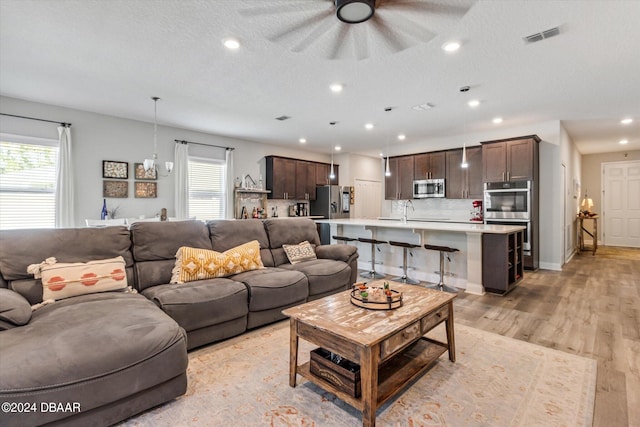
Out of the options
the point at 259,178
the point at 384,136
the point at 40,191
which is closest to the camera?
the point at 40,191

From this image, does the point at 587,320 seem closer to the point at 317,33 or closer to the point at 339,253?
the point at 339,253

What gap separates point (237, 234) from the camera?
11.7 ft

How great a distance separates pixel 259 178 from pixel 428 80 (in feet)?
15.1

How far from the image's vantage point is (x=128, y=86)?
3883mm

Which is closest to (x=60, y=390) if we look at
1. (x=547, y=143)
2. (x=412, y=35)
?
(x=412, y=35)

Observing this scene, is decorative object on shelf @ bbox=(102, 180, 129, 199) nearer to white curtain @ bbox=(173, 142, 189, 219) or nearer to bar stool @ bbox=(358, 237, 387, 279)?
white curtain @ bbox=(173, 142, 189, 219)

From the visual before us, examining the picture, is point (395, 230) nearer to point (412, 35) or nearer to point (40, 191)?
point (412, 35)

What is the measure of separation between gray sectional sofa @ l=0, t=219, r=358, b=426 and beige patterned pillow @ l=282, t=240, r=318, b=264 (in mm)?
90

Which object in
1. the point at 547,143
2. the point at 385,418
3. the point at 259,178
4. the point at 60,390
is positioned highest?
the point at 547,143

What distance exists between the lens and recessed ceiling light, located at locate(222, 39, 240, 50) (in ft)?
9.23

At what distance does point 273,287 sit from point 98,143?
14.0 ft

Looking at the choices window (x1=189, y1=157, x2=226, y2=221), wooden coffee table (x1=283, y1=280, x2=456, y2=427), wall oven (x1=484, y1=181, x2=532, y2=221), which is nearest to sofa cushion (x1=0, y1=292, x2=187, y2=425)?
wooden coffee table (x1=283, y1=280, x2=456, y2=427)

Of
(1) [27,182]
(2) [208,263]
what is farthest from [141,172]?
(2) [208,263]

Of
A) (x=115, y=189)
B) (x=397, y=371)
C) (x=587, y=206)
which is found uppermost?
(x=115, y=189)
